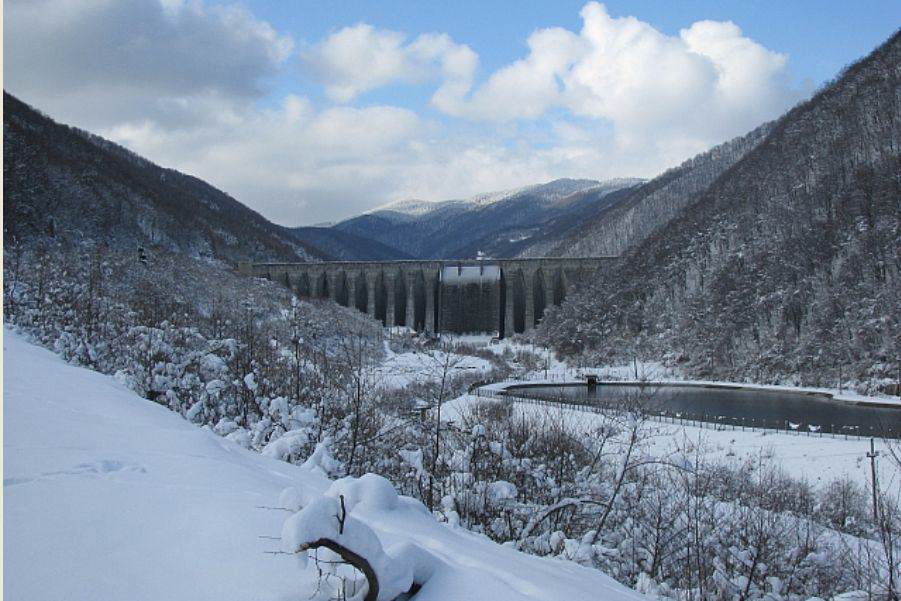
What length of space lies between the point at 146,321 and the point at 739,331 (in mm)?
49594

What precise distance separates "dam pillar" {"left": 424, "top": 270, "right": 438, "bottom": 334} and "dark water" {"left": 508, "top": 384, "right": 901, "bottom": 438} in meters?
39.3

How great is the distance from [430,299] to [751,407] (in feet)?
175

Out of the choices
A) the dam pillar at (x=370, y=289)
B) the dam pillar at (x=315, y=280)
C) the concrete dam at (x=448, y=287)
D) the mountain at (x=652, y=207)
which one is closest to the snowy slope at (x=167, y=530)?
the concrete dam at (x=448, y=287)

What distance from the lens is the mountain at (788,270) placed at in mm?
47312

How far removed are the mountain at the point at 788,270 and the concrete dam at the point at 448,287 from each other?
28.9 ft

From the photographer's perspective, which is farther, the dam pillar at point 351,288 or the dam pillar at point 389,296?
the dam pillar at point 351,288

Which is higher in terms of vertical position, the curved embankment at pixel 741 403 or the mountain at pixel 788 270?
the mountain at pixel 788 270

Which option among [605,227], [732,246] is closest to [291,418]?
[732,246]

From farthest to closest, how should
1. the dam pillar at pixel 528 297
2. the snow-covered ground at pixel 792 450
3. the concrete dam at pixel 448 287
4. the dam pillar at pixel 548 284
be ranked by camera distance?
1. the concrete dam at pixel 448 287
2. the dam pillar at pixel 528 297
3. the dam pillar at pixel 548 284
4. the snow-covered ground at pixel 792 450

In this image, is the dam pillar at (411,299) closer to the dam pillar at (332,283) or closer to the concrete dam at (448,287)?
the concrete dam at (448,287)

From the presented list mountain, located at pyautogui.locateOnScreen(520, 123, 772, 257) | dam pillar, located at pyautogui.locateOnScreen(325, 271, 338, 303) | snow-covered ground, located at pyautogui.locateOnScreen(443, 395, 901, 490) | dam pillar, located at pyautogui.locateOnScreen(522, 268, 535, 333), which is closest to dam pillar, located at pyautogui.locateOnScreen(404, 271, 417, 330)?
dam pillar, located at pyautogui.locateOnScreen(325, 271, 338, 303)

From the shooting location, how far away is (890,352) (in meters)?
42.3

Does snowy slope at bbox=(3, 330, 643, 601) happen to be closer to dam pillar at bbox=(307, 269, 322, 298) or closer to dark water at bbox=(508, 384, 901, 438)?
dark water at bbox=(508, 384, 901, 438)

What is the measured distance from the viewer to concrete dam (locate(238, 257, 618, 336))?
81812 millimetres
